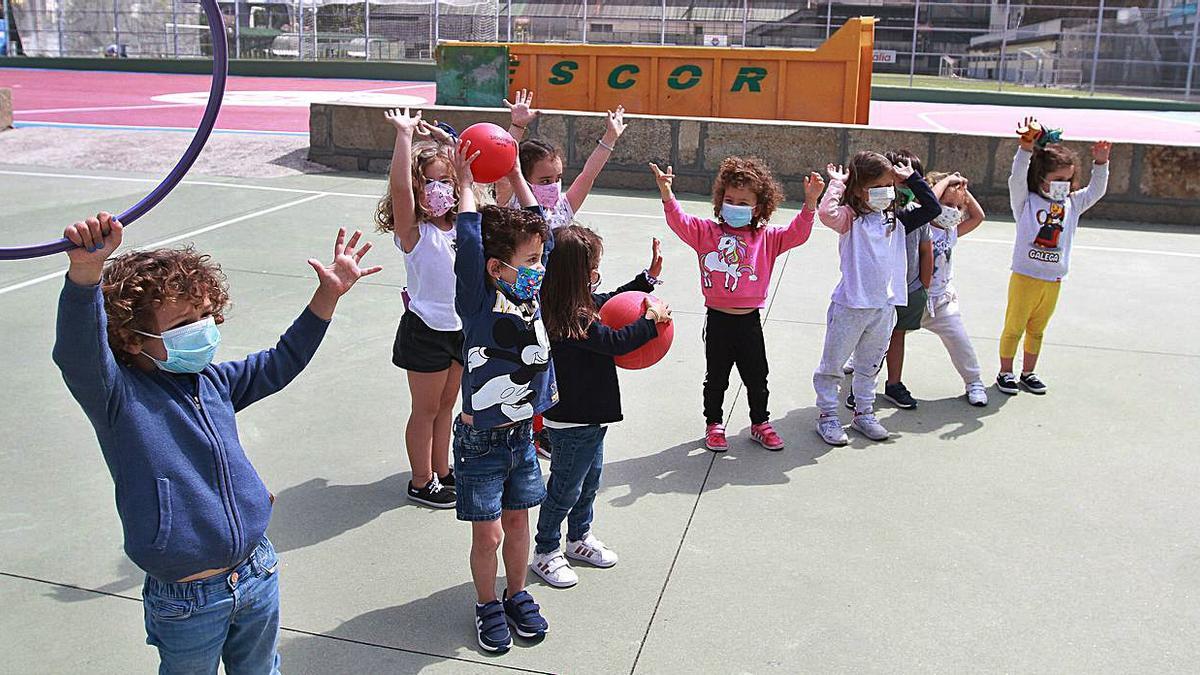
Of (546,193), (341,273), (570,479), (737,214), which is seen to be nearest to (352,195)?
(546,193)

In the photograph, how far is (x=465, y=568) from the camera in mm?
4031

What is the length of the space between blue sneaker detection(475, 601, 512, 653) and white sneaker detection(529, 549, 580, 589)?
15.5 inches

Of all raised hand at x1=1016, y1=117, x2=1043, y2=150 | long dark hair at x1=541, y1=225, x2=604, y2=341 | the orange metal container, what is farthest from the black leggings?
the orange metal container

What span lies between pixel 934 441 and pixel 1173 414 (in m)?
1.48

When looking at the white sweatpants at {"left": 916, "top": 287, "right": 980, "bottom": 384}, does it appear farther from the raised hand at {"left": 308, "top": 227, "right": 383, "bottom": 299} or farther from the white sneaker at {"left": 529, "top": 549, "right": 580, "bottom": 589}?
the raised hand at {"left": 308, "top": 227, "right": 383, "bottom": 299}

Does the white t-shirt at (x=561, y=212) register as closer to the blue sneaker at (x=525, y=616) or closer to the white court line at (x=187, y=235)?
the blue sneaker at (x=525, y=616)

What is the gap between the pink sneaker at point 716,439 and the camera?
17.2ft

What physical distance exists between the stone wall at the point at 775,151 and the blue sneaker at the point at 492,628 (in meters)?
9.38

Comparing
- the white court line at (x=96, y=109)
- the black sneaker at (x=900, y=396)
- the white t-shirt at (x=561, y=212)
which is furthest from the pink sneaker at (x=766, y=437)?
the white court line at (x=96, y=109)

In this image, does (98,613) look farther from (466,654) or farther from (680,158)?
(680,158)

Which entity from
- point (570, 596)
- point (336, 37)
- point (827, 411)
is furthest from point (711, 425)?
point (336, 37)

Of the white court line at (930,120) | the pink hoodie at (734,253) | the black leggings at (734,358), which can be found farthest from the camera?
the white court line at (930,120)

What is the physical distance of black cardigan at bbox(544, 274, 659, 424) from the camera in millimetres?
3627

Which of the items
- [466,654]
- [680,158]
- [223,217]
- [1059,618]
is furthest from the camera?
[680,158]
